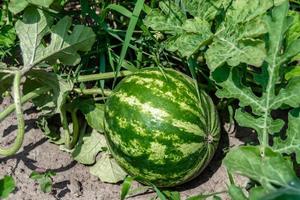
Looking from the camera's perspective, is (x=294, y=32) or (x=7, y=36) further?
(x=7, y=36)

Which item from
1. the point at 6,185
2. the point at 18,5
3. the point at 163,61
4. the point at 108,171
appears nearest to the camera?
the point at 6,185

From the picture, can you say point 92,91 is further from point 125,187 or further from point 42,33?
point 125,187

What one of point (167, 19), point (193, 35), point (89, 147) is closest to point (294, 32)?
point (193, 35)

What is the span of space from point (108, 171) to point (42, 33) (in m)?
0.76

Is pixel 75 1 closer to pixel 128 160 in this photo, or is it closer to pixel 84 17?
pixel 84 17

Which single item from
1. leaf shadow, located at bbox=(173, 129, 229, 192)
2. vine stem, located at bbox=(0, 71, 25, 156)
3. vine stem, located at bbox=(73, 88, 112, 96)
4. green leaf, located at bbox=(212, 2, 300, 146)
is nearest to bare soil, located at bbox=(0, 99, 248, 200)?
leaf shadow, located at bbox=(173, 129, 229, 192)

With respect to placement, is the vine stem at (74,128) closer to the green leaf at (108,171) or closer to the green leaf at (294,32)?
the green leaf at (108,171)

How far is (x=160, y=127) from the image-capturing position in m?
3.00

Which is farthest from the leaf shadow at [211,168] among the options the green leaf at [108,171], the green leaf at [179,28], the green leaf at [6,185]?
the green leaf at [6,185]

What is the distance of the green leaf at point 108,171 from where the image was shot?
10.9 feet

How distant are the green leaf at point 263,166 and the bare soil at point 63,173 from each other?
1.94 feet

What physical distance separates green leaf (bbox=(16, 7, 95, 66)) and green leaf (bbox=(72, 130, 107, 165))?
1.59ft

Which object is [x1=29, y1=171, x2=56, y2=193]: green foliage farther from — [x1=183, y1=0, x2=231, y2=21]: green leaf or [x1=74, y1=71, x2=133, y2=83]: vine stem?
[x1=183, y1=0, x2=231, y2=21]: green leaf

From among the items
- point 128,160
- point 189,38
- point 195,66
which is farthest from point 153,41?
point 128,160
